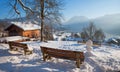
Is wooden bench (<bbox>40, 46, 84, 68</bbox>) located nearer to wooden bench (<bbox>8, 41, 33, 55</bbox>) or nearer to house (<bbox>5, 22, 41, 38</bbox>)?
wooden bench (<bbox>8, 41, 33, 55</bbox>)

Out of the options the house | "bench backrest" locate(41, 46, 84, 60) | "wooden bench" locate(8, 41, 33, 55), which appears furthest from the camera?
the house

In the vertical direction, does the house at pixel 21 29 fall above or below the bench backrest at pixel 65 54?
above

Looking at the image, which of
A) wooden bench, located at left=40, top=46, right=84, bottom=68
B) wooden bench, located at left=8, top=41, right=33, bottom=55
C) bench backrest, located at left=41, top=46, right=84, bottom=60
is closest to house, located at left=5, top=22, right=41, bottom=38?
wooden bench, located at left=8, top=41, right=33, bottom=55

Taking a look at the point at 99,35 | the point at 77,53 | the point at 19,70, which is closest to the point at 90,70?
the point at 77,53

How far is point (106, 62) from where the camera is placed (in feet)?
35.8

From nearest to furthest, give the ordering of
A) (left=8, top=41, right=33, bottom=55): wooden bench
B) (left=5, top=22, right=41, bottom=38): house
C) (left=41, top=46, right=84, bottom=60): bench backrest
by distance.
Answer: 1. (left=41, top=46, right=84, bottom=60): bench backrest
2. (left=8, top=41, right=33, bottom=55): wooden bench
3. (left=5, top=22, right=41, bottom=38): house

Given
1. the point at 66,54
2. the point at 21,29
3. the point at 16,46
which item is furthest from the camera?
the point at 21,29

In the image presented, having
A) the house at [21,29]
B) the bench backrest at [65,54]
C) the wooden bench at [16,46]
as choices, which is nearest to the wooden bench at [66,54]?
the bench backrest at [65,54]

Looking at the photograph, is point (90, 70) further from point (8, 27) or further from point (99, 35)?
point (99, 35)

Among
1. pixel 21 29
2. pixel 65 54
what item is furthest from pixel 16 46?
pixel 21 29

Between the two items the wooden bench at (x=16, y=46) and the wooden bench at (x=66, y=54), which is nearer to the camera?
the wooden bench at (x=66, y=54)

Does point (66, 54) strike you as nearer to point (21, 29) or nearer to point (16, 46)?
point (16, 46)

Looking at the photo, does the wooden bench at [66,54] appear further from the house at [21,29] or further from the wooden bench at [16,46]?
the house at [21,29]

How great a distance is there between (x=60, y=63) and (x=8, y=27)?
32.0 m
